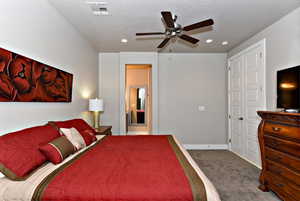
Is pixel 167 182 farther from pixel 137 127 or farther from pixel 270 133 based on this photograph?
pixel 137 127

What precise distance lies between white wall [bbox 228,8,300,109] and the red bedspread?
2.46 metres

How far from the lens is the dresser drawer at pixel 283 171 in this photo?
6.60 feet

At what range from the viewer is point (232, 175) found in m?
3.13

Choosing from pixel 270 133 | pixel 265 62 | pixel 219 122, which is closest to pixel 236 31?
pixel 265 62

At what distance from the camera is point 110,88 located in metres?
4.95

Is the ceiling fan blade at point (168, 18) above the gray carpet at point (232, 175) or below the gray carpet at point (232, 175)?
above

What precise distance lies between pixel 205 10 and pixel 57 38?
234 centimetres

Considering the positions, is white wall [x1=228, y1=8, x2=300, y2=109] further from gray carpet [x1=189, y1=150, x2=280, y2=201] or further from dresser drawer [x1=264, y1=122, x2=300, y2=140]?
gray carpet [x1=189, y1=150, x2=280, y2=201]

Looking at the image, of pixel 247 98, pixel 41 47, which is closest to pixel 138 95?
pixel 247 98

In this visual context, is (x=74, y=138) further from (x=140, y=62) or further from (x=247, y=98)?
(x=247, y=98)

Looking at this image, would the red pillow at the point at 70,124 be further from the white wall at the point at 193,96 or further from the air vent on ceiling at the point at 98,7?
the white wall at the point at 193,96

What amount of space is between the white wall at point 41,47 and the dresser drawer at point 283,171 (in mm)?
3171

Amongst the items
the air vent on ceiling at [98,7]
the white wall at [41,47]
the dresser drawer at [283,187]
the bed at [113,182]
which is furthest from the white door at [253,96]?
the white wall at [41,47]

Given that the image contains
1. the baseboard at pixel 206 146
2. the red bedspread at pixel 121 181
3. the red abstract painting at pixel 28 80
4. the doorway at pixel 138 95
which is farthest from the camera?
the doorway at pixel 138 95
